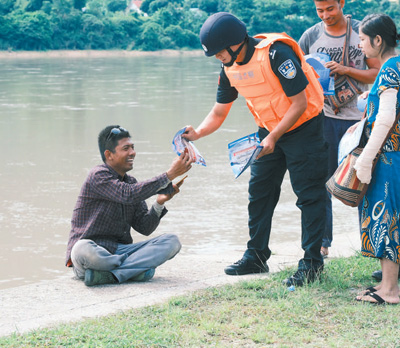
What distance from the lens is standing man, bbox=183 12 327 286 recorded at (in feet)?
13.0

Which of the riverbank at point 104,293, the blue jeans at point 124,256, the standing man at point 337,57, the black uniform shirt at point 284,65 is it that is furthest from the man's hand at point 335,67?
the blue jeans at point 124,256

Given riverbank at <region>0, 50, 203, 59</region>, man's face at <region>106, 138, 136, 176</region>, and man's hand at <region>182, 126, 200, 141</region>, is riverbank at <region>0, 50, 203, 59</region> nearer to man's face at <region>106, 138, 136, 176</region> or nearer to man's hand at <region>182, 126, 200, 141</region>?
man's face at <region>106, 138, 136, 176</region>

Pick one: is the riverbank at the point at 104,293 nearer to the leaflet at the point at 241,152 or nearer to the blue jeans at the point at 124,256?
the blue jeans at the point at 124,256

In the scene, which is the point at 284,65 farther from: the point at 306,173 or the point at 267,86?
the point at 306,173

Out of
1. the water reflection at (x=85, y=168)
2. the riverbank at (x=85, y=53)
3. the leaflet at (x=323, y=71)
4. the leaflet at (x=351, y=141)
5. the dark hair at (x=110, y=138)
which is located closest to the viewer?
the leaflet at (x=351, y=141)

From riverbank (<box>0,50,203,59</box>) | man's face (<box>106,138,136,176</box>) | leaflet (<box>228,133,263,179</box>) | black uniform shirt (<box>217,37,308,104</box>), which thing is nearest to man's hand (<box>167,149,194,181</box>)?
A: leaflet (<box>228,133,263,179</box>)

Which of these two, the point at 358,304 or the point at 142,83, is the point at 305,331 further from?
the point at 142,83

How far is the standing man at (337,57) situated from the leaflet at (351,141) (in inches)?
35.5

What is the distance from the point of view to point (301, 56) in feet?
13.5

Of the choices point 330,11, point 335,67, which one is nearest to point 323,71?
point 335,67

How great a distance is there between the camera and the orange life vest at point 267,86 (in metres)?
4.03

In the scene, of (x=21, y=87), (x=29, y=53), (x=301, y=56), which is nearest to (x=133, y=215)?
(x=301, y=56)

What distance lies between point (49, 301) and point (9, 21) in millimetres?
53892

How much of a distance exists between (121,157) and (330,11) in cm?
168
